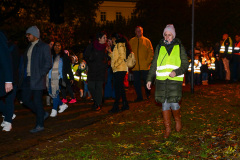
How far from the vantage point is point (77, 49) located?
20641 millimetres

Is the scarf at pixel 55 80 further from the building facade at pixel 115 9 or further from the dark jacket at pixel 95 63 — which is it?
the building facade at pixel 115 9

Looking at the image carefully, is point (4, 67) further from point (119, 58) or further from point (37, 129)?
point (119, 58)

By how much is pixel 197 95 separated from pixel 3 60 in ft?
27.3

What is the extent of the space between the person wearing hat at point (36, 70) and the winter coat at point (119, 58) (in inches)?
109

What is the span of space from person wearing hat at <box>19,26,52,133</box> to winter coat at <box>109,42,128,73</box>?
277 cm

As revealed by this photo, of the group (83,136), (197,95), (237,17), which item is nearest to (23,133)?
(83,136)

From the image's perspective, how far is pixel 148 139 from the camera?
7.76 metres

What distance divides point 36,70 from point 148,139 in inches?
105

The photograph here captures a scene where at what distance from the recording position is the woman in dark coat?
1148 centimetres

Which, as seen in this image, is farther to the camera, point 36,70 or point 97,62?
point 97,62

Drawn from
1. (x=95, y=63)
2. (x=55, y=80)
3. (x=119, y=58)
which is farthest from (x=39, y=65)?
(x=119, y=58)

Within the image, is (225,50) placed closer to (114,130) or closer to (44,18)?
(114,130)

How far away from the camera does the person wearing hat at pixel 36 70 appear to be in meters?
8.90

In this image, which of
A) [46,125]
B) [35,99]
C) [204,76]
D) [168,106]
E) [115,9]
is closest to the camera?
[168,106]
